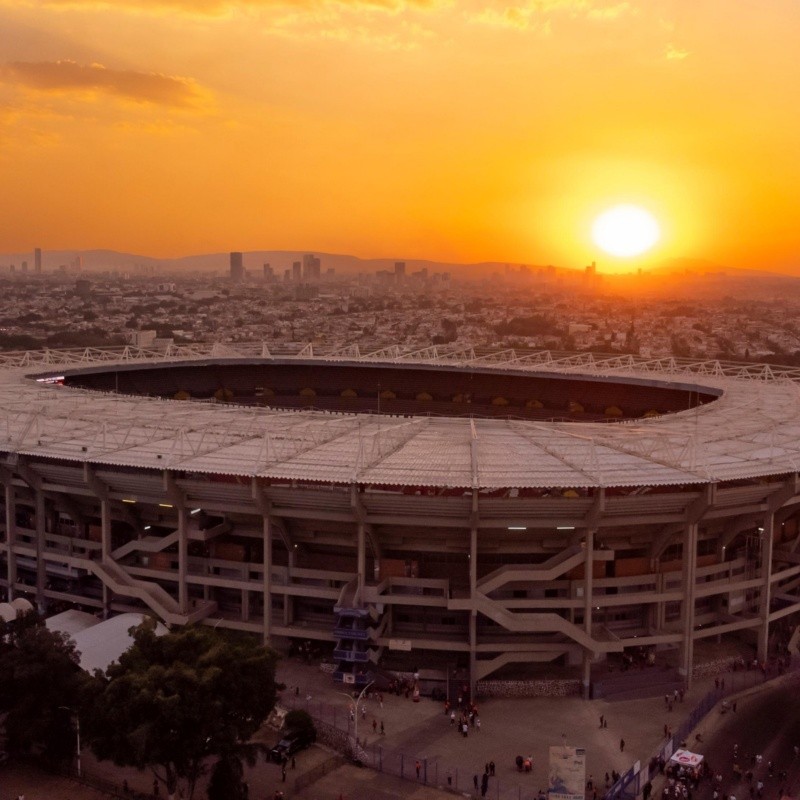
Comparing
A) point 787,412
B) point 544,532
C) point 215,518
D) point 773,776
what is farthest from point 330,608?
point 787,412

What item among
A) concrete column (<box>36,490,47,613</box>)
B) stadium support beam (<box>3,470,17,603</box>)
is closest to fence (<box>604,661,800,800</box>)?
concrete column (<box>36,490,47,613</box>)

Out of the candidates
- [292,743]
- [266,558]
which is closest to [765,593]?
[266,558]

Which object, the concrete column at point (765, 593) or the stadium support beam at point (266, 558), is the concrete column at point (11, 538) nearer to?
the stadium support beam at point (266, 558)

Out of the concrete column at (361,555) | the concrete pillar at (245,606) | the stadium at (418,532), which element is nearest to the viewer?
the stadium at (418,532)

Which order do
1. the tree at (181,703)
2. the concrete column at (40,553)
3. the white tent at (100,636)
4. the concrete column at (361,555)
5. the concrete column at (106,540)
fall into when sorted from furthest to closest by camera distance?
1. the concrete column at (40,553)
2. the concrete column at (106,540)
3. the concrete column at (361,555)
4. the white tent at (100,636)
5. the tree at (181,703)

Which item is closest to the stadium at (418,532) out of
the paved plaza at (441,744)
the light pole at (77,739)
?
the paved plaza at (441,744)

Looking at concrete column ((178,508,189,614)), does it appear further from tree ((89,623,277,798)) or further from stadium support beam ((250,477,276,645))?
tree ((89,623,277,798))

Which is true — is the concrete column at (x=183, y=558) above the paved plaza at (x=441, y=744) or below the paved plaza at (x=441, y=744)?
above
